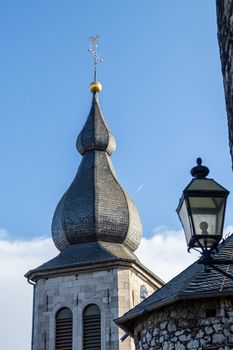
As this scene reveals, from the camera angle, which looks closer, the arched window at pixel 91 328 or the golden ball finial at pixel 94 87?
the arched window at pixel 91 328

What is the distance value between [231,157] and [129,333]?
9.48 m

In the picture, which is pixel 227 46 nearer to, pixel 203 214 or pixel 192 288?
pixel 203 214

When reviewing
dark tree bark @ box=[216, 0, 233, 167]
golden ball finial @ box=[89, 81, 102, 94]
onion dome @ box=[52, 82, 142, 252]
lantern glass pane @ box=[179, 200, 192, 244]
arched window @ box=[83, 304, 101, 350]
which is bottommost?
lantern glass pane @ box=[179, 200, 192, 244]

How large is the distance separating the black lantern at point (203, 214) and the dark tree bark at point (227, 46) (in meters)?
0.44

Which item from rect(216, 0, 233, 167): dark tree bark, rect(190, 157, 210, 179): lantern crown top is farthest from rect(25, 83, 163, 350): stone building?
rect(216, 0, 233, 167): dark tree bark

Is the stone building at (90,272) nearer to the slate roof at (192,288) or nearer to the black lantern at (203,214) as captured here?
the slate roof at (192,288)

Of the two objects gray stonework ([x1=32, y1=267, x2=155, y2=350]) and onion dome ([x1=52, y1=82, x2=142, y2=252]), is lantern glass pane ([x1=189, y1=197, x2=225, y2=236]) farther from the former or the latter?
onion dome ([x1=52, y1=82, x2=142, y2=252])

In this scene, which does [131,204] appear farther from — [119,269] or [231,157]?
[231,157]

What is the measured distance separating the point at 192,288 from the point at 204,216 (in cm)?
687

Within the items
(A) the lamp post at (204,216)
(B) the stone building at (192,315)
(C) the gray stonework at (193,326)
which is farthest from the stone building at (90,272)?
(A) the lamp post at (204,216)

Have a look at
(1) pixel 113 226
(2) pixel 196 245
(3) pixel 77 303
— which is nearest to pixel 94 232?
(1) pixel 113 226

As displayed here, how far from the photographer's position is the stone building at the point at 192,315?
11.4 metres

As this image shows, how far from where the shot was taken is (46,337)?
82.7 feet

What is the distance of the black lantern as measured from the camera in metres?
5.09
